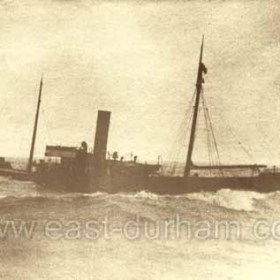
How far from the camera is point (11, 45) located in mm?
5914

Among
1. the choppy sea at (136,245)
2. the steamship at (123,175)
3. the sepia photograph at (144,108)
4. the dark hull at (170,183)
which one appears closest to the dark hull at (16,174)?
the steamship at (123,175)

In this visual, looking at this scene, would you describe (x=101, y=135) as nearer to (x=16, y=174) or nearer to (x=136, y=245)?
(x=136, y=245)

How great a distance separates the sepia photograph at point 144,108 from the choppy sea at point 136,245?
1 centimetres

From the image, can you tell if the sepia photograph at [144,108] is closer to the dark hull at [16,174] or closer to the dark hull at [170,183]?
the dark hull at [170,183]

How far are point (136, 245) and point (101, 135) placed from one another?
3309 mm

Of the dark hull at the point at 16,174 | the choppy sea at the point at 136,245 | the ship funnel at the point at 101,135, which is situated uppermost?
the ship funnel at the point at 101,135

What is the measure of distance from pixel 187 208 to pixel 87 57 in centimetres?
224

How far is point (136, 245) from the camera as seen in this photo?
17.0 ft

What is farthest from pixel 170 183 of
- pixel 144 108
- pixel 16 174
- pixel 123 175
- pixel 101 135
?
pixel 16 174

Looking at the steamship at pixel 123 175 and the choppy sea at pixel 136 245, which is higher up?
the steamship at pixel 123 175

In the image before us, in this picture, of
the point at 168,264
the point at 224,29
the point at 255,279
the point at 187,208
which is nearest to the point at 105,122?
the point at 187,208

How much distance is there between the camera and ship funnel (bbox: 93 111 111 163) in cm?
701

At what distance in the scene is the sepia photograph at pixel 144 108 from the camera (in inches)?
198

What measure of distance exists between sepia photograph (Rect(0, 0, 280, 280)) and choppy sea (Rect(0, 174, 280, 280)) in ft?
0.04
